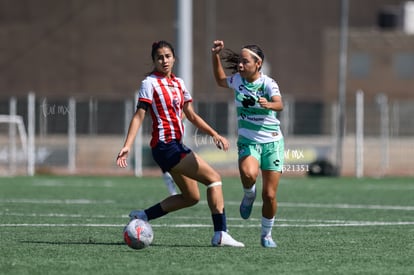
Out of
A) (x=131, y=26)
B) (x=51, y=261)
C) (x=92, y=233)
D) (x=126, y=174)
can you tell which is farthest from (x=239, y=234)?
(x=131, y=26)

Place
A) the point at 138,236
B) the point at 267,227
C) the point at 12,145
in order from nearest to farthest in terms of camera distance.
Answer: the point at 138,236 → the point at 267,227 → the point at 12,145

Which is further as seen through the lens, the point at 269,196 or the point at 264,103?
the point at 269,196

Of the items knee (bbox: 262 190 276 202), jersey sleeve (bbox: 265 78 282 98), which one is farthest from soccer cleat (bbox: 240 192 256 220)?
jersey sleeve (bbox: 265 78 282 98)

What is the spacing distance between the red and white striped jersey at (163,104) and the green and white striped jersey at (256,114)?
2.20ft

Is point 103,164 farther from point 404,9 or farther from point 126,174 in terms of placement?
point 404,9

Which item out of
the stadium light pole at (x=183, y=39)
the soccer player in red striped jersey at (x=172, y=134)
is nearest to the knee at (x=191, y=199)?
the soccer player in red striped jersey at (x=172, y=134)

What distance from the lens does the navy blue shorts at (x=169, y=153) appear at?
464 inches

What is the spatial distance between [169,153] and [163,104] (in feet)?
Result: 1.67

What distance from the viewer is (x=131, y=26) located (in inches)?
2354

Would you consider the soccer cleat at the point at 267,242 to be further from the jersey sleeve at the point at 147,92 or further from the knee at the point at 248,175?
the jersey sleeve at the point at 147,92

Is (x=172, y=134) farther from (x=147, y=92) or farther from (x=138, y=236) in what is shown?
(x=138, y=236)

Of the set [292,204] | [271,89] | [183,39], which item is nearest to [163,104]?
[271,89]

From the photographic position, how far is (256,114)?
12070 millimetres

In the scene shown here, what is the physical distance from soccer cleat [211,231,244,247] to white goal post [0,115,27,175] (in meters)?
20.5
